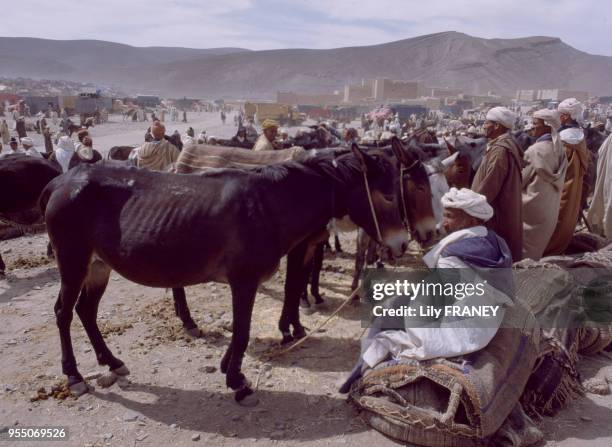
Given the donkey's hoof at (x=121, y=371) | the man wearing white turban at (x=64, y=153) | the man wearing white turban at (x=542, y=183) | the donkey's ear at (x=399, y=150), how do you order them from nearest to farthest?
1. the donkey's hoof at (x=121, y=371)
2. the donkey's ear at (x=399, y=150)
3. the man wearing white turban at (x=542, y=183)
4. the man wearing white turban at (x=64, y=153)

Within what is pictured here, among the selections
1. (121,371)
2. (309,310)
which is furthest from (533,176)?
(121,371)

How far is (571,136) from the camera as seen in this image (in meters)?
6.41

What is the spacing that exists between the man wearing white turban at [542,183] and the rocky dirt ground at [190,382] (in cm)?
171

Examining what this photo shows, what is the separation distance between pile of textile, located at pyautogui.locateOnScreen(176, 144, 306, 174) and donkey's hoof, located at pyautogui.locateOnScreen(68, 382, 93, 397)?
7.83 ft

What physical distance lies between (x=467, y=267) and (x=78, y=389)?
3302 mm

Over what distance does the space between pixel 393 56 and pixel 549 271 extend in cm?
18968

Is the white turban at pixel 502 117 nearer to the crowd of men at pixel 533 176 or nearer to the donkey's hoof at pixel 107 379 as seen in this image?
the crowd of men at pixel 533 176

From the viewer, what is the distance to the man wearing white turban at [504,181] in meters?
5.00

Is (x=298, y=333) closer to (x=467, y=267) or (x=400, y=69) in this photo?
(x=467, y=267)

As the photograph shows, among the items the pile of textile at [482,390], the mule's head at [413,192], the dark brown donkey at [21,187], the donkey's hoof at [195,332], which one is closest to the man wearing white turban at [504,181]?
the mule's head at [413,192]

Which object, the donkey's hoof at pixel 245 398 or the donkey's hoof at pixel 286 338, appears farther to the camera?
the donkey's hoof at pixel 286 338

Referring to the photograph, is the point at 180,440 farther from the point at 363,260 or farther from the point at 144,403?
the point at 363,260

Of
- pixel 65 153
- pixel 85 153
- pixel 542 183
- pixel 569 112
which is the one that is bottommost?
pixel 65 153

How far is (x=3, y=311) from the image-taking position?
5.82m
